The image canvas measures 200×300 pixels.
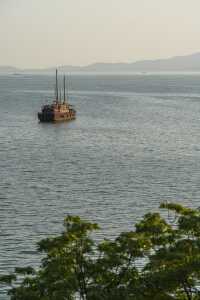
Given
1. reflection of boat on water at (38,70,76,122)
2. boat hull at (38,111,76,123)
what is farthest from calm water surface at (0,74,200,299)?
reflection of boat on water at (38,70,76,122)

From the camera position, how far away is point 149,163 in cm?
9119

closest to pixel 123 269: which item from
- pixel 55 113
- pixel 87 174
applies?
pixel 87 174

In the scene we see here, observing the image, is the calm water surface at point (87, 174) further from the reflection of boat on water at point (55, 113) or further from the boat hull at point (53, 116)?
the reflection of boat on water at point (55, 113)

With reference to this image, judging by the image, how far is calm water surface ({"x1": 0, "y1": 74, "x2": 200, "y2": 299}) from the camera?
56.3 meters

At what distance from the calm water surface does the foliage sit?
15.5 m

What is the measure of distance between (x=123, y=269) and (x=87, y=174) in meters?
55.7

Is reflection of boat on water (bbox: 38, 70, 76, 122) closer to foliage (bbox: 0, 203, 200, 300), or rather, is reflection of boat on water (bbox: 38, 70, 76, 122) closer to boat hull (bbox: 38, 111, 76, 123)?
boat hull (bbox: 38, 111, 76, 123)

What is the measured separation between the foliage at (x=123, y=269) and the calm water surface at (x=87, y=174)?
1548 centimetres

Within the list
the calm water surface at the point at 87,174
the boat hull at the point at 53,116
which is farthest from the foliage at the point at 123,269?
the boat hull at the point at 53,116

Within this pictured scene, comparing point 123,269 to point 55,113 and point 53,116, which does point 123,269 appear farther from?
point 55,113

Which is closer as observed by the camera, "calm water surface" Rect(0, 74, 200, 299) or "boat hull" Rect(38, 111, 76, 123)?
"calm water surface" Rect(0, 74, 200, 299)

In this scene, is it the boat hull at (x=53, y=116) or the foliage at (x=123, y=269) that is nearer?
the foliage at (x=123, y=269)

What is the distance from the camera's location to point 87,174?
271 ft

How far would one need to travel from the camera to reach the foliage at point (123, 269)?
81.7 feet
